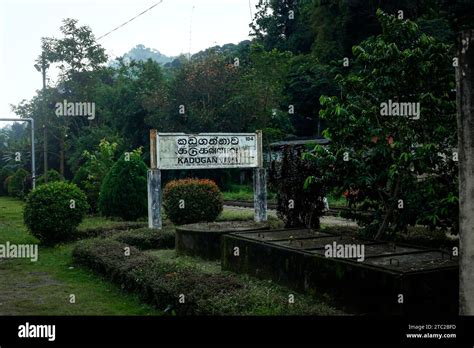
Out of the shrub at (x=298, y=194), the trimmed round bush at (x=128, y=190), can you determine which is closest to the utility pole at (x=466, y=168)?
the shrub at (x=298, y=194)

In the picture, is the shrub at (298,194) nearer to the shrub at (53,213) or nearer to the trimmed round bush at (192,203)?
the trimmed round bush at (192,203)

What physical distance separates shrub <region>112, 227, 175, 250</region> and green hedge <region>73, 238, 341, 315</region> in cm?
228

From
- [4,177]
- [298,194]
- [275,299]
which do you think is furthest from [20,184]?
[275,299]

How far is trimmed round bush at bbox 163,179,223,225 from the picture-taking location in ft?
50.6

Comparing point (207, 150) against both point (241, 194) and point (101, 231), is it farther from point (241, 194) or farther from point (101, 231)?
point (241, 194)

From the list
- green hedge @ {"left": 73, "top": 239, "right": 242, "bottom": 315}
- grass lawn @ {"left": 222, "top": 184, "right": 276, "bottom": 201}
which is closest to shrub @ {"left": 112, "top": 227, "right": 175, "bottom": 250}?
green hedge @ {"left": 73, "top": 239, "right": 242, "bottom": 315}

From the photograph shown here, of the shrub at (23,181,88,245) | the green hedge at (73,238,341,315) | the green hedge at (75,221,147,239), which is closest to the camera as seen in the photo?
the green hedge at (73,238,341,315)

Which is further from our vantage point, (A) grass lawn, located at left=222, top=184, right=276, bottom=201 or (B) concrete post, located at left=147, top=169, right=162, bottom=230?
(A) grass lawn, located at left=222, top=184, right=276, bottom=201

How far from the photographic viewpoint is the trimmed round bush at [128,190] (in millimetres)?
17531

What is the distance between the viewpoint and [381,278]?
270 inches

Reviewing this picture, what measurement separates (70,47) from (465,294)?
1741 inches

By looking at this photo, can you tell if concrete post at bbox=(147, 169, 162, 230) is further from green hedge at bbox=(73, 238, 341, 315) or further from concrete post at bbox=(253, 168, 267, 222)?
green hedge at bbox=(73, 238, 341, 315)

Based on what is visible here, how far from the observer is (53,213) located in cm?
1366

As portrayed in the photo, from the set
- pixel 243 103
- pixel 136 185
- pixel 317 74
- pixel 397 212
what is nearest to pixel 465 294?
pixel 397 212
